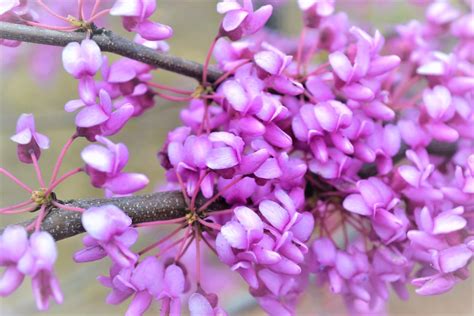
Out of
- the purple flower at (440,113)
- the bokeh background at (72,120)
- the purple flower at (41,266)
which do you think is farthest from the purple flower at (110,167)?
the bokeh background at (72,120)

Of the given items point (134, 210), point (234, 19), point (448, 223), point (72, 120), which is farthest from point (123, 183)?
point (72, 120)

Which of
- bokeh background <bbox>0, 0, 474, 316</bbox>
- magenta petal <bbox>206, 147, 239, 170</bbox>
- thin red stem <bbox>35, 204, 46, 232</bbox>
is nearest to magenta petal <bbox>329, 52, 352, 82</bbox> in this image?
magenta petal <bbox>206, 147, 239, 170</bbox>

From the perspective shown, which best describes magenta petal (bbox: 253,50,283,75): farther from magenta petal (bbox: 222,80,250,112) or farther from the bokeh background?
the bokeh background

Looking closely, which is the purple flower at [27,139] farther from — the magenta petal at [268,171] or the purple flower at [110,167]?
the magenta petal at [268,171]

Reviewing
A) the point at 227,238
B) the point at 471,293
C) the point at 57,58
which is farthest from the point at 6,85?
the point at 471,293

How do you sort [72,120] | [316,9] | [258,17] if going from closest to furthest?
[258,17], [316,9], [72,120]

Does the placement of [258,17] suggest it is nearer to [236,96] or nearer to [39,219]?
[236,96]
